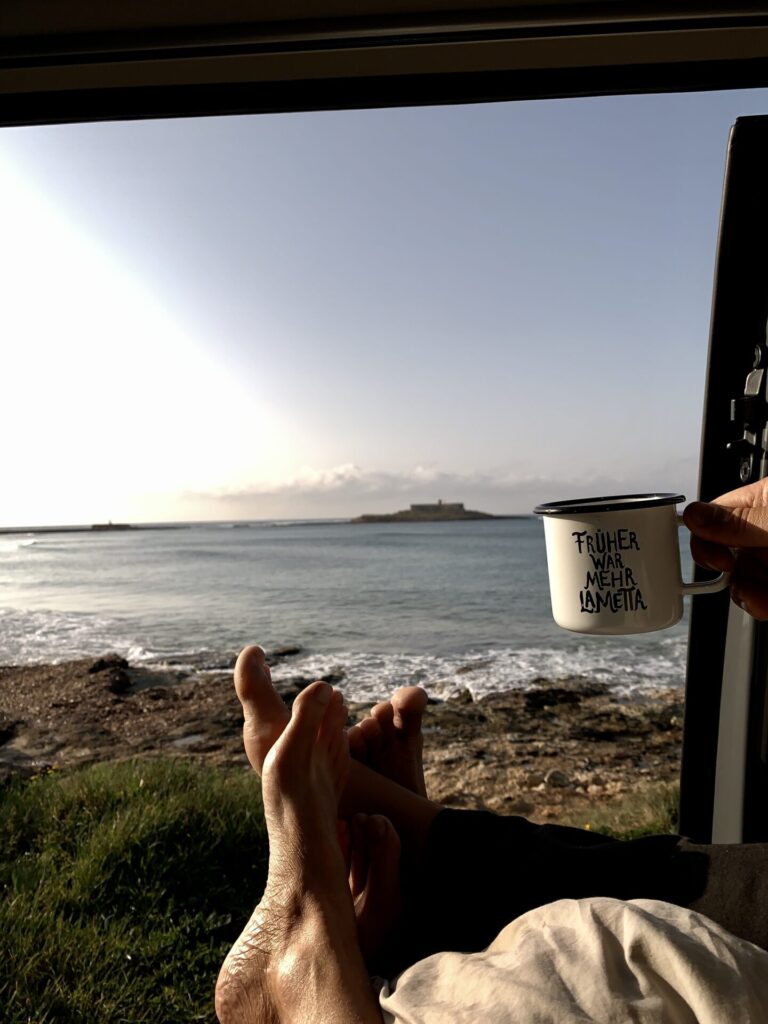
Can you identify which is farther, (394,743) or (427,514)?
(427,514)

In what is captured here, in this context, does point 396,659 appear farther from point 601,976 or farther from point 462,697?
point 601,976

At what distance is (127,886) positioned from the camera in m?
1.51

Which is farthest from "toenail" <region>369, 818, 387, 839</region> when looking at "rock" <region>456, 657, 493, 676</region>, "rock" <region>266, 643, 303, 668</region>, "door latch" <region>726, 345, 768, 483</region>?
"rock" <region>266, 643, 303, 668</region>

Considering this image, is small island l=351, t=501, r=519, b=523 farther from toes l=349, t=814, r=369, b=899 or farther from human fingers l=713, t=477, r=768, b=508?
human fingers l=713, t=477, r=768, b=508

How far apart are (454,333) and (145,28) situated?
15.8m

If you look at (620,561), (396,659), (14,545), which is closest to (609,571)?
(620,561)

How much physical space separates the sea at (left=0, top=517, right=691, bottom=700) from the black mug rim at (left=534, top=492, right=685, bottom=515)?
4.80 m

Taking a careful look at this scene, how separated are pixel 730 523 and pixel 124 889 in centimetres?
146

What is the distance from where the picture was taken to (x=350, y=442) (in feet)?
50.3

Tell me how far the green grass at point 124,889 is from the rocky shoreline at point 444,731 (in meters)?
0.95

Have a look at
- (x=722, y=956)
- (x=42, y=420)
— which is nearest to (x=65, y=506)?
(x=42, y=420)

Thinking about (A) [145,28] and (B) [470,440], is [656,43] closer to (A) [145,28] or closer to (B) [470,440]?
(A) [145,28]

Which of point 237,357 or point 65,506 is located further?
point 65,506

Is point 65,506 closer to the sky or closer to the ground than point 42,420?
closer to the ground
